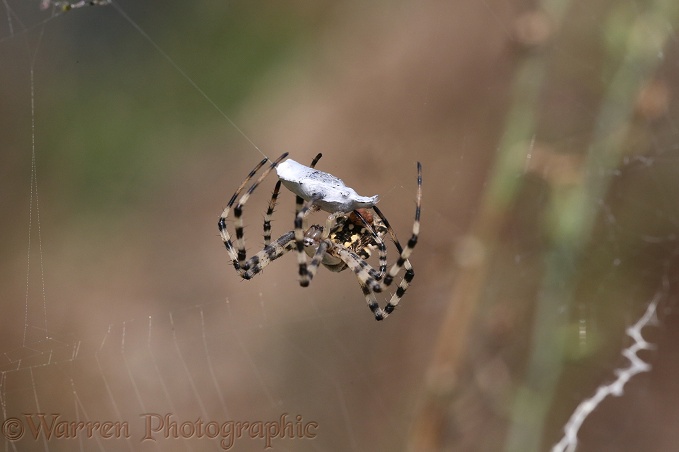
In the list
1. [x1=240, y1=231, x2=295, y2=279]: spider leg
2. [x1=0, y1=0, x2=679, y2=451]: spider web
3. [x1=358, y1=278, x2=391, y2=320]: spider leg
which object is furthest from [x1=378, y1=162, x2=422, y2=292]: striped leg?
[x1=0, y1=0, x2=679, y2=451]: spider web

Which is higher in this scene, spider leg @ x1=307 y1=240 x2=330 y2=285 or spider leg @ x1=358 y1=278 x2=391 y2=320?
spider leg @ x1=307 y1=240 x2=330 y2=285

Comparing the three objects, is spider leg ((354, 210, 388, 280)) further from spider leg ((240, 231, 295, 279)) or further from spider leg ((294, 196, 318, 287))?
spider leg ((240, 231, 295, 279))

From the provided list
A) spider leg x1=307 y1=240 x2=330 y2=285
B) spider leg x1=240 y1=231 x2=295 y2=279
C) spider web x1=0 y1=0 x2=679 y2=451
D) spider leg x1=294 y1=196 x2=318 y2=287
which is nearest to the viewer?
spider leg x1=294 y1=196 x2=318 y2=287

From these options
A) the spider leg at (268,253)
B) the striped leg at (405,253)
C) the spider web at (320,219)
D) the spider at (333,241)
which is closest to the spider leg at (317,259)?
the spider at (333,241)

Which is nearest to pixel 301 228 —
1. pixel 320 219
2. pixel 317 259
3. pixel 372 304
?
pixel 317 259

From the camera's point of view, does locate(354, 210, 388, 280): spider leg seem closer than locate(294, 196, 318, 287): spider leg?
No

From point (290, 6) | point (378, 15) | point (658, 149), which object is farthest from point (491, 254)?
point (290, 6)

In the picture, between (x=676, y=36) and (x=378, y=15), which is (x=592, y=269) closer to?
(x=676, y=36)

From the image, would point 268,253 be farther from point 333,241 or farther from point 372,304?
point 372,304
